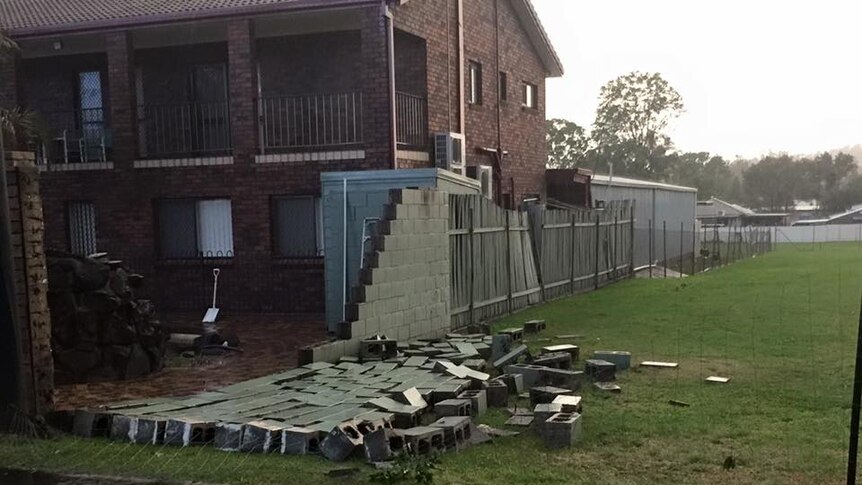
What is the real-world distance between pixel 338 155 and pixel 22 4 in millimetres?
9389

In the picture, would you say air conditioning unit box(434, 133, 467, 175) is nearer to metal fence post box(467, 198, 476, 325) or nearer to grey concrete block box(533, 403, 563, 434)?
metal fence post box(467, 198, 476, 325)

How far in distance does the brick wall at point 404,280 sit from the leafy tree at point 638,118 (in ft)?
218

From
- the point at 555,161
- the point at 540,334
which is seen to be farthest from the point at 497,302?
the point at 555,161

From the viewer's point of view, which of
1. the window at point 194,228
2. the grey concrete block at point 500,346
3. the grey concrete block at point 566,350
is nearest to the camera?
the grey concrete block at point 566,350

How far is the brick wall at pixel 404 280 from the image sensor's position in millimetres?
10234

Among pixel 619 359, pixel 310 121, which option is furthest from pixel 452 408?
pixel 310 121

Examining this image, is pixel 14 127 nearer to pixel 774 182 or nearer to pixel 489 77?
pixel 489 77

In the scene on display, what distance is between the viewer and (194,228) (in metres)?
16.4

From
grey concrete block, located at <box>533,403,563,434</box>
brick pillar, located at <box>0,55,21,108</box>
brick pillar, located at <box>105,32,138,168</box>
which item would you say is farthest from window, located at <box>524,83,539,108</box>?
grey concrete block, located at <box>533,403,563,434</box>

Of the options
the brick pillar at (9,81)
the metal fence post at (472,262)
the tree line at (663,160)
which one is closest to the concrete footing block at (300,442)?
the metal fence post at (472,262)

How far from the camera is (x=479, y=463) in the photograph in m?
5.97

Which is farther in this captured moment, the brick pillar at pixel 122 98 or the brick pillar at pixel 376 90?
the brick pillar at pixel 122 98

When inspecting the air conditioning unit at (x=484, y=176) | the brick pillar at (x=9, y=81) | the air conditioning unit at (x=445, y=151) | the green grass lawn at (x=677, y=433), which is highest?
the brick pillar at (x=9, y=81)

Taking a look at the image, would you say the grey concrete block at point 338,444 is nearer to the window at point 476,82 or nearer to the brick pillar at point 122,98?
the brick pillar at point 122,98
